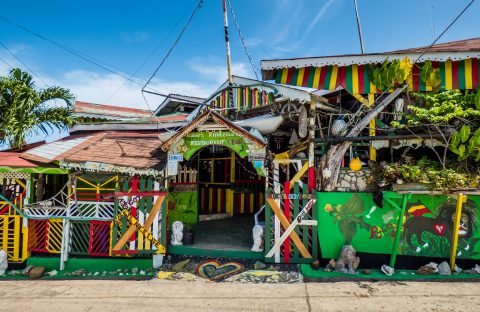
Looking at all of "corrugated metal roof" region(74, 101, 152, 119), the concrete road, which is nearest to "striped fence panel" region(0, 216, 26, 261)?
the concrete road

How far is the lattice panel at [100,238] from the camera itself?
8.41m

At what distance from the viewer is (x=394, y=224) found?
24.4 ft

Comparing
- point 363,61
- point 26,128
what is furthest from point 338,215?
point 26,128

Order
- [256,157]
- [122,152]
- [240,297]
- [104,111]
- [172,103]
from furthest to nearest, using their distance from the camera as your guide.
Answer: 1. [104,111]
2. [172,103]
3. [122,152]
4. [256,157]
5. [240,297]

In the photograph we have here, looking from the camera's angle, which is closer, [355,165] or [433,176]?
[433,176]

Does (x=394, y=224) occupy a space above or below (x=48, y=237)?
above

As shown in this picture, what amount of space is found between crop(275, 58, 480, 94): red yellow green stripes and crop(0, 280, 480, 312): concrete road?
17.1ft

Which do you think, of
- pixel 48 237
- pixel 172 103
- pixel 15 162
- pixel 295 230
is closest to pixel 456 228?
pixel 295 230

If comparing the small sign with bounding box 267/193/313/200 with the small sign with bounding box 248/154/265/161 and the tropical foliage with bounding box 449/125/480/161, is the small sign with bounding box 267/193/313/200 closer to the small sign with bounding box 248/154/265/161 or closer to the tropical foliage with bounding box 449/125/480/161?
the small sign with bounding box 248/154/265/161

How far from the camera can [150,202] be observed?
8.12 m

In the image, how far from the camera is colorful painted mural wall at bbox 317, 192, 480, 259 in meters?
7.16

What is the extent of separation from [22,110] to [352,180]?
11.3 metres

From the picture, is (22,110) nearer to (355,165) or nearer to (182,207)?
(182,207)

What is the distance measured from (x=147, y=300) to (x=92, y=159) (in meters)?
4.17
